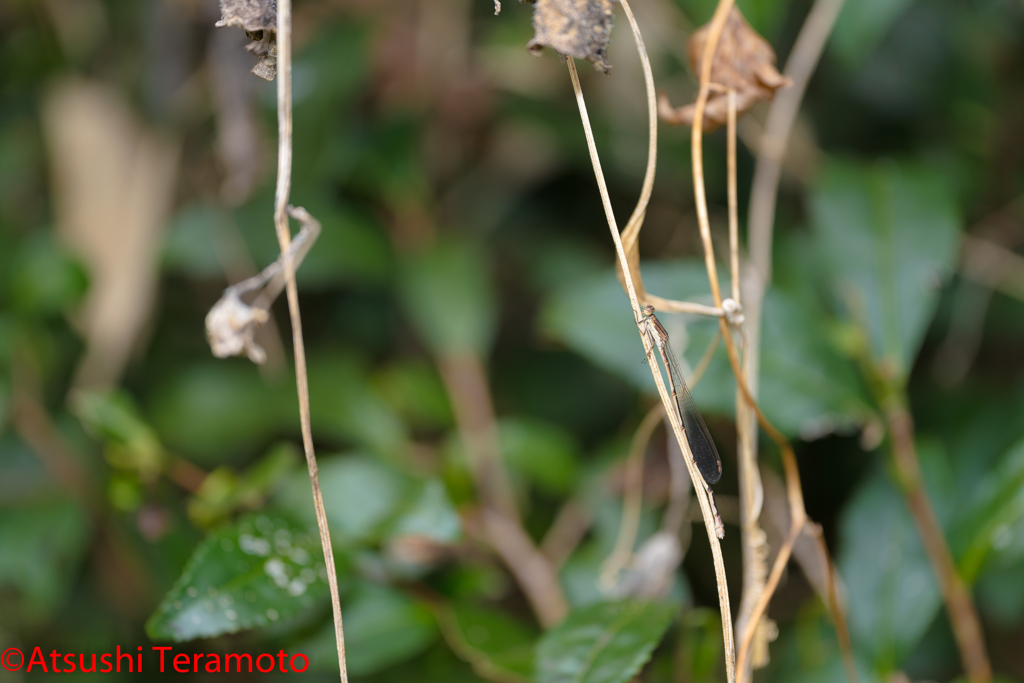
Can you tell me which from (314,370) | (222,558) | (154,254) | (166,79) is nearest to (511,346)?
(314,370)

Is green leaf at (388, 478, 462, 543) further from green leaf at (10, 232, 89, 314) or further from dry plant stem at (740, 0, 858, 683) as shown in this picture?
green leaf at (10, 232, 89, 314)

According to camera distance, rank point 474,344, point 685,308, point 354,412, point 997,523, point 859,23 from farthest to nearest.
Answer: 1. point 474,344
2. point 354,412
3. point 859,23
4. point 997,523
5. point 685,308

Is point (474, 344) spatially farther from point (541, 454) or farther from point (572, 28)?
point (572, 28)

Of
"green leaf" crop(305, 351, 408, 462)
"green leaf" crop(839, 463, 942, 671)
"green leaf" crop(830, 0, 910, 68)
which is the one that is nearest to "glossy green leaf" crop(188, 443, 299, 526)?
"green leaf" crop(305, 351, 408, 462)

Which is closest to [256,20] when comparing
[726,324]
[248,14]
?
[248,14]

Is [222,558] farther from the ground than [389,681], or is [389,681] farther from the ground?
[222,558]

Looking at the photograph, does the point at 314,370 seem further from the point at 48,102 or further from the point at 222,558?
the point at 48,102

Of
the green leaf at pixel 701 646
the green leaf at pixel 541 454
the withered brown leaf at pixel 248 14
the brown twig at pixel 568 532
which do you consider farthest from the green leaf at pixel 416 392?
the withered brown leaf at pixel 248 14

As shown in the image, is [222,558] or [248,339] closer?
[248,339]
